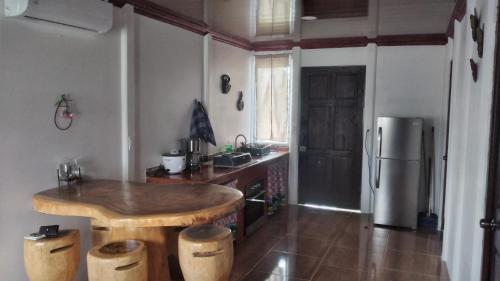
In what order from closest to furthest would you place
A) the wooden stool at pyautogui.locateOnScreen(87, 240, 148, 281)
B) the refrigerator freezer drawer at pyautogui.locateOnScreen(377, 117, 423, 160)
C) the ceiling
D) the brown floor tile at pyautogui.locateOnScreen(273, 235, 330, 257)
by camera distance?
the wooden stool at pyautogui.locateOnScreen(87, 240, 148, 281), the brown floor tile at pyautogui.locateOnScreen(273, 235, 330, 257), the refrigerator freezer drawer at pyautogui.locateOnScreen(377, 117, 423, 160), the ceiling

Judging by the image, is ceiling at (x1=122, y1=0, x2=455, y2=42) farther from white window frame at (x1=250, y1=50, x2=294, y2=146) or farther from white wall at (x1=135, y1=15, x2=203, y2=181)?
white wall at (x1=135, y1=15, x2=203, y2=181)

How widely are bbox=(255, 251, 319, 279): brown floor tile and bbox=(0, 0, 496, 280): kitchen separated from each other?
0.04m

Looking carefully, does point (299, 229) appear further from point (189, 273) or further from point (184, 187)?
point (189, 273)

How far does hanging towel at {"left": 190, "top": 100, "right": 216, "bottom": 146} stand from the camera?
15.5 ft

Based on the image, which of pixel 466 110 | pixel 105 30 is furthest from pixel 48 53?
pixel 466 110

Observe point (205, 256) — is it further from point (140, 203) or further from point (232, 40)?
point (232, 40)

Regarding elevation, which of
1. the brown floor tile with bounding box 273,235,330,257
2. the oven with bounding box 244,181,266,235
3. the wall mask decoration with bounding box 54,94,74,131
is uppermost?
the wall mask decoration with bounding box 54,94,74,131

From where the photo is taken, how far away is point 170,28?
4316 millimetres

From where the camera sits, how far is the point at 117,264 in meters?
2.27

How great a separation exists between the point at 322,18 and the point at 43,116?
14.3 ft

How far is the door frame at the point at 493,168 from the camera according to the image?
1960 mm

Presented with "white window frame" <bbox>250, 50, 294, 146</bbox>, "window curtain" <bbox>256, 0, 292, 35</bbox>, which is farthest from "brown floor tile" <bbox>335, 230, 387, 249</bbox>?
"window curtain" <bbox>256, 0, 292, 35</bbox>

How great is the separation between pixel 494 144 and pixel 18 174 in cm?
283

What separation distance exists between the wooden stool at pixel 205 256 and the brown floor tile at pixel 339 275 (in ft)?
5.09
